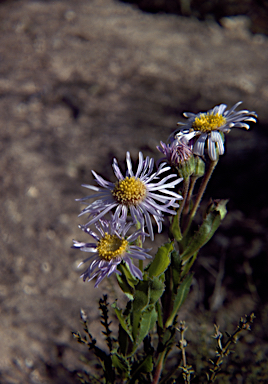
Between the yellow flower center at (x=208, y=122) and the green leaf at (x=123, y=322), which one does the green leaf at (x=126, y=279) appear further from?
the yellow flower center at (x=208, y=122)

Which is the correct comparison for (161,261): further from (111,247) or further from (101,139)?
(101,139)

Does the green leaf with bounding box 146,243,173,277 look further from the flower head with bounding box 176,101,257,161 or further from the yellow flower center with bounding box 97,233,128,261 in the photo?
the flower head with bounding box 176,101,257,161

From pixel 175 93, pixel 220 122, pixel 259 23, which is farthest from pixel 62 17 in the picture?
pixel 220 122

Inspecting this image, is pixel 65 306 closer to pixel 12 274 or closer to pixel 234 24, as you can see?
pixel 12 274

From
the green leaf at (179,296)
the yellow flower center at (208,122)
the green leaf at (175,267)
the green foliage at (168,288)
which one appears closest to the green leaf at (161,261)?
the green foliage at (168,288)

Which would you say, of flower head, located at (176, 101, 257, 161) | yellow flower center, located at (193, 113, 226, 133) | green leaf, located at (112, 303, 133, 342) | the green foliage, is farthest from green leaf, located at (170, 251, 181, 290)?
yellow flower center, located at (193, 113, 226, 133)
